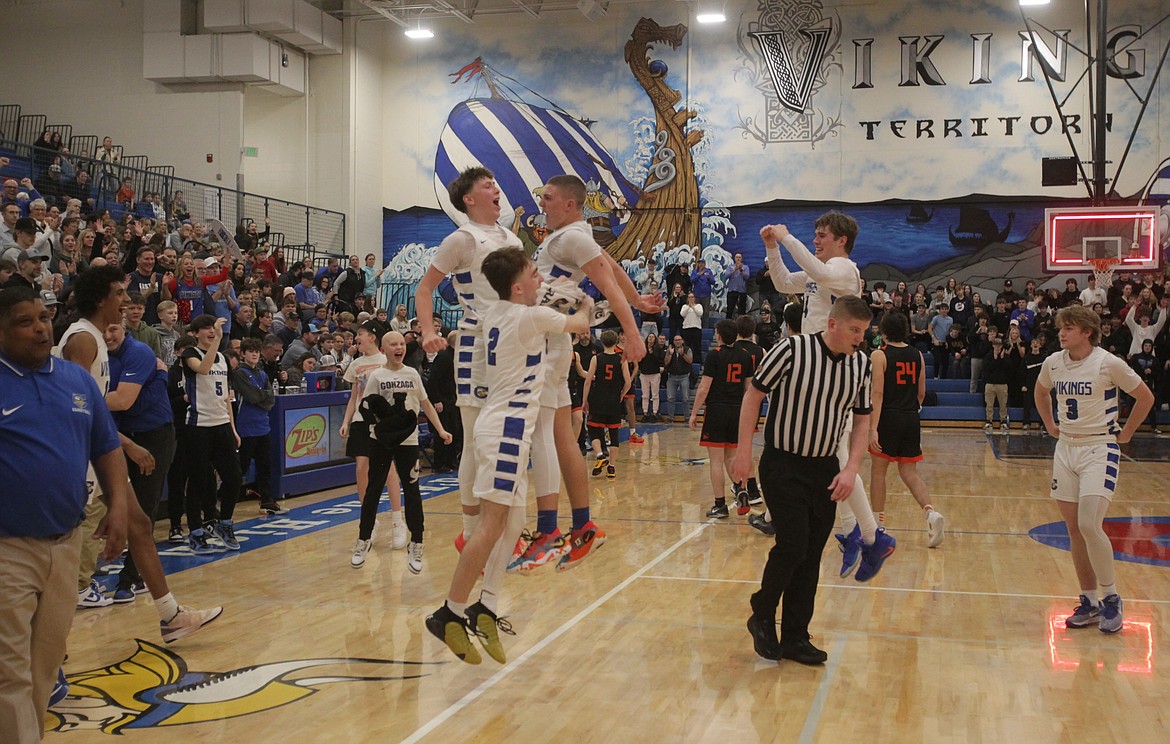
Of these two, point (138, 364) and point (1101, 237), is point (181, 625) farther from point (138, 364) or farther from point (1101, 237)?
point (1101, 237)

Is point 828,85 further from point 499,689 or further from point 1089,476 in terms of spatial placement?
point 499,689

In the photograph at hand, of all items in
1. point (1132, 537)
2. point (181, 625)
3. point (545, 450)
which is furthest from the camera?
point (1132, 537)

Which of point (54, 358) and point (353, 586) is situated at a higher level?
point (54, 358)

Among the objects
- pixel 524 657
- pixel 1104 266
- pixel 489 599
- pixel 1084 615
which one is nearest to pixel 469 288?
pixel 489 599

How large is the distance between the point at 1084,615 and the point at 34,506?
5750 mm

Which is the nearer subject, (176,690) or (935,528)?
(176,690)

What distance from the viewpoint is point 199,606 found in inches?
278

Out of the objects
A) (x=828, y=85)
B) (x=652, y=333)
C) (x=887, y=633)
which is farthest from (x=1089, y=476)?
(x=828, y=85)

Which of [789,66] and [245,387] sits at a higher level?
[789,66]

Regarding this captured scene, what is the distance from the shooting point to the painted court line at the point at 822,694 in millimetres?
4621

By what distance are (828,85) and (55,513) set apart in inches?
999

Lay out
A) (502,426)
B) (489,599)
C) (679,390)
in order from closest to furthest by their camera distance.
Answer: (502,426) < (489,599) < (679,390)

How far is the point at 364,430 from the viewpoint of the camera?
8445mm

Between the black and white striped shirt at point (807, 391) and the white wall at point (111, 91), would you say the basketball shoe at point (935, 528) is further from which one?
the white wall at point (111, 91)
